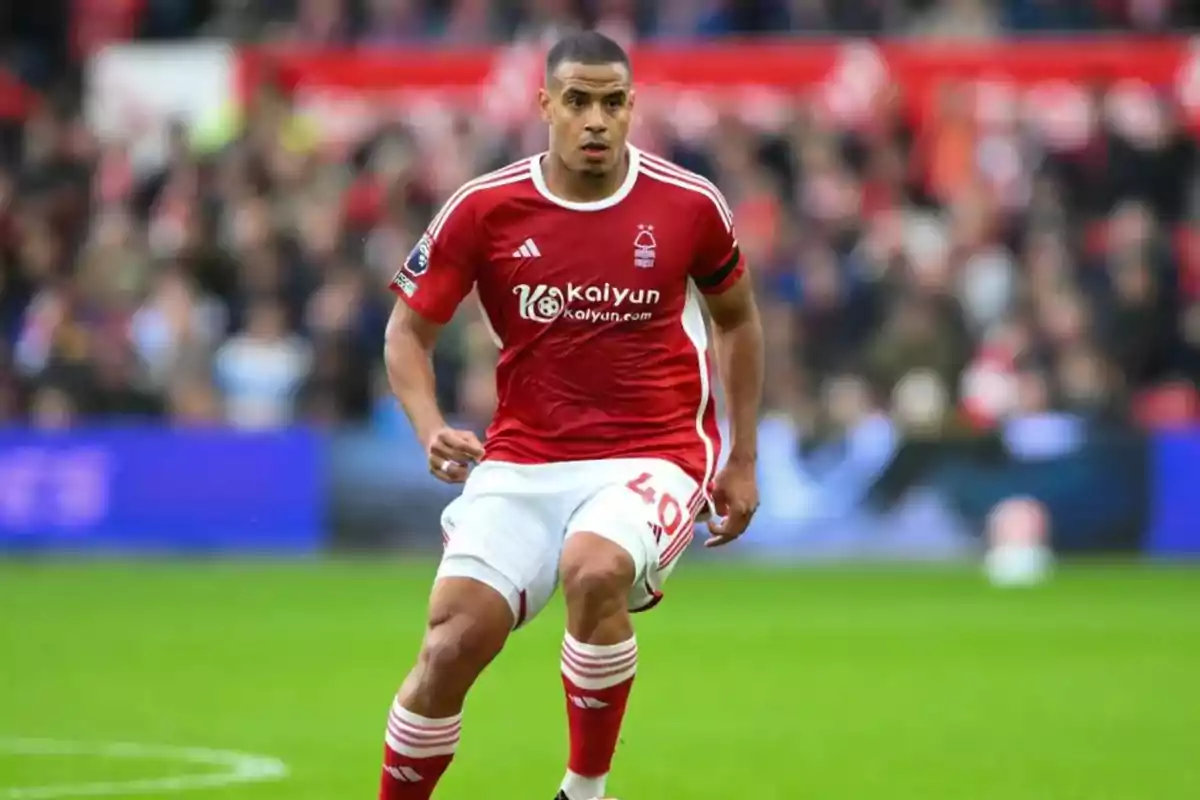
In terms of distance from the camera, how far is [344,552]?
66.4 feet

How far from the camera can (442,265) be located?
757cm

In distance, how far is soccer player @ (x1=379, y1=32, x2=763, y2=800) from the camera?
7.25 meters

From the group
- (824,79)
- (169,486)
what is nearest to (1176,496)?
(824,79)

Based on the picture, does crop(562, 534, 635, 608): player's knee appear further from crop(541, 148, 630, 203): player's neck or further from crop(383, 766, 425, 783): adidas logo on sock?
crop(541, 148, 630, 203): player's neck

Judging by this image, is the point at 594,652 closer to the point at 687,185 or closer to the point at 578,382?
the point at 578,382

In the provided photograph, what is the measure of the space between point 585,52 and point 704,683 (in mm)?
5589

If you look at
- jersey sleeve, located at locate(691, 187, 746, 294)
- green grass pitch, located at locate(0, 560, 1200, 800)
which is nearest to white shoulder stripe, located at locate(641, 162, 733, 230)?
jersey sleeve, located at locate(691, 187, 746, 294)

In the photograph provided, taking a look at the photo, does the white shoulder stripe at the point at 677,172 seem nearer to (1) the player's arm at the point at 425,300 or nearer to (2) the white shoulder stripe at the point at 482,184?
(2) the white shoulder stripe at the point at 482,184

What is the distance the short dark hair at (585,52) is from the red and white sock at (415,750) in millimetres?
2036

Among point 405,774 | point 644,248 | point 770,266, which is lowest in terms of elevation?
point 770,266

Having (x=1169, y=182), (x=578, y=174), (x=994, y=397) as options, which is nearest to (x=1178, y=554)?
(x=994, y=397)

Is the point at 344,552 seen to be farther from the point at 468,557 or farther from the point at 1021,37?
the point at 468,557

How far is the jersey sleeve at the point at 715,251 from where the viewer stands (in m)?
7.73

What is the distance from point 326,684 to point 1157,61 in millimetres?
12733
